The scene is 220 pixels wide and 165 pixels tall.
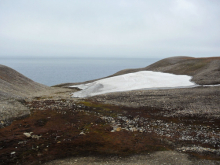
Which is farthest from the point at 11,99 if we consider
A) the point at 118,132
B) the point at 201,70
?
the point at 201,70

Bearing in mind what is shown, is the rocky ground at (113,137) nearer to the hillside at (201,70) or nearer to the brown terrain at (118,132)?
the brown terrain at (118,132)

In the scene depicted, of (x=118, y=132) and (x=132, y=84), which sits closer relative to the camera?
(x=118, y=132)

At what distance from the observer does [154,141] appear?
13.7 metres

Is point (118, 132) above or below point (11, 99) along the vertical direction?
below

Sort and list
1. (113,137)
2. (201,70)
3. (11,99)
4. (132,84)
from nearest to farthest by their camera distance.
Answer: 1. (113,137)
2. (11,99)
3. (132,84)
4. (201,70)

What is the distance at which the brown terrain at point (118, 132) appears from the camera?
1160 cm

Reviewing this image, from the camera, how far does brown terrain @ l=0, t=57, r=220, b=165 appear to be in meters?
11.6

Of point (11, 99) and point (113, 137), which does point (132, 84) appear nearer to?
point (11, 99)


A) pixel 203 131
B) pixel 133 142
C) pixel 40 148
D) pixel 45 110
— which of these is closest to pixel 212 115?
pixel 203 131

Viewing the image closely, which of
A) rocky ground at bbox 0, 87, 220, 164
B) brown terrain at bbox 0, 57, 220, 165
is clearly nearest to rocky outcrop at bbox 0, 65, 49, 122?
brown terrain at bbox 0, 57, 220, 165

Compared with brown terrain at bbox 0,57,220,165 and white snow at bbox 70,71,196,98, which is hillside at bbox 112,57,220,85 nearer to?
white snow at bbox 70,71,196,98

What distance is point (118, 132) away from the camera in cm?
1561

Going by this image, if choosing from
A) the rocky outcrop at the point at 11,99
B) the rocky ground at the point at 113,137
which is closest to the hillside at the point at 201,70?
the rocky ground at the point at 113,137

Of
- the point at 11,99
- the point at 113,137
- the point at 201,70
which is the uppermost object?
the point at 201,70
